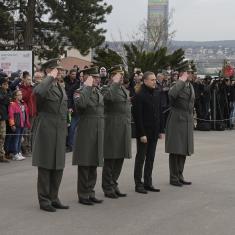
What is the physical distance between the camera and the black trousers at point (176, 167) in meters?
10.1

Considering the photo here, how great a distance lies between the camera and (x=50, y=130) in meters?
7.91

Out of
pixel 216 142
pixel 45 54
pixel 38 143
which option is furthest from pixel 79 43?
pixel 38 143

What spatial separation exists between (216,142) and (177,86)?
740 cm

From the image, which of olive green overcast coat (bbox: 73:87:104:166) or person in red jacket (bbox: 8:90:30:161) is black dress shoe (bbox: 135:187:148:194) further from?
person in red jacket (bbox: 8:90:30:161)

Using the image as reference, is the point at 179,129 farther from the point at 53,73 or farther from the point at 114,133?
the point at 53,73

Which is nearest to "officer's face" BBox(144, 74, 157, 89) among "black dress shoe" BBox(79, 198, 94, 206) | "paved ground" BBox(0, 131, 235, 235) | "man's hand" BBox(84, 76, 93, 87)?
"man's hand" BBox(84, 76, 93, 87)

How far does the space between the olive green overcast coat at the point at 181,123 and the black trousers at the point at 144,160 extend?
0.73 meters

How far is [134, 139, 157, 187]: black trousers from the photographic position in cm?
939

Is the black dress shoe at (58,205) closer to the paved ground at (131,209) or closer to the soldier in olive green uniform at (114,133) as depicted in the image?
the paved ground at (131,209)

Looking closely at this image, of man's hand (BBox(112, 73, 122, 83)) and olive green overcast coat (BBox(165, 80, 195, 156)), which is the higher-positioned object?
man's hand (BBox(112, 73, 122, 83))

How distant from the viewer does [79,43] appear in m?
31.7

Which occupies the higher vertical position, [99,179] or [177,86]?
[177,86]

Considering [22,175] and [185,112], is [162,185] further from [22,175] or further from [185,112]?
[22,175]

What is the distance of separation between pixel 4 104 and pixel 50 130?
4.82 metres
